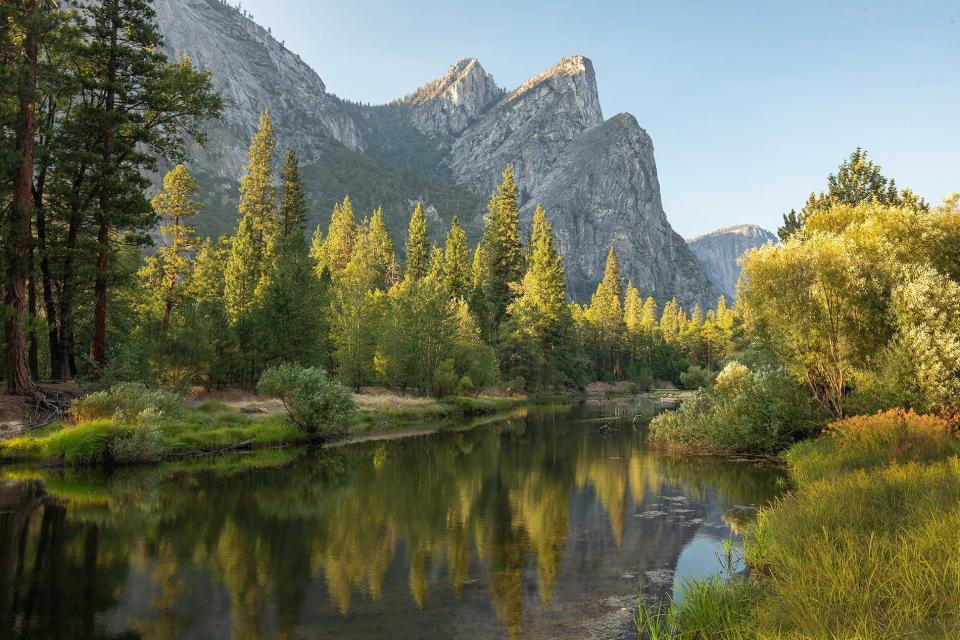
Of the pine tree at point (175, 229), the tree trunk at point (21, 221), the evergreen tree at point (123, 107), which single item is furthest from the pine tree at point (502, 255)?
the tree trunk at point (21, 221)

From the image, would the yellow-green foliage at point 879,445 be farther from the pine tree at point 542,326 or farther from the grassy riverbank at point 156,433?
the pine tree at point 542,326

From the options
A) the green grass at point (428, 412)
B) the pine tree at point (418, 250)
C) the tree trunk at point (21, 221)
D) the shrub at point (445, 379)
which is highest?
the pine tree at point (418, 250)

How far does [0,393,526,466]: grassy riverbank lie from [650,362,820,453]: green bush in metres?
21.2

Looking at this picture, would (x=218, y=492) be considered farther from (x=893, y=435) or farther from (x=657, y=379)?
(x=657, y=379)

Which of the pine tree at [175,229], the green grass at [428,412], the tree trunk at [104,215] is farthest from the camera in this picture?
the pine tree at [175,229]

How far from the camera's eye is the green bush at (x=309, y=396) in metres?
33.6

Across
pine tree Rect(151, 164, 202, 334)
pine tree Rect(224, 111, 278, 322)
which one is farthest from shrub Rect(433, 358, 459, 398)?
pine tree Rect(151, 164, 202, 334)

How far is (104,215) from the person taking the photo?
2998 cm

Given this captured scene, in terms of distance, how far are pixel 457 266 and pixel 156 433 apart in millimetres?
74165

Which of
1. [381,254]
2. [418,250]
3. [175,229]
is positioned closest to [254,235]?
[175,229]

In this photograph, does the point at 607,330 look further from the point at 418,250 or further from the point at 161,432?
the point at 161,432

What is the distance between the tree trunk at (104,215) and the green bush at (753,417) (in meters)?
32.1

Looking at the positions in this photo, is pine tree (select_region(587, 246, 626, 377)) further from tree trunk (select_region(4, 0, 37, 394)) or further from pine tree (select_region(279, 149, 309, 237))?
tree trunk (select_region(4, 0, 37, 394))

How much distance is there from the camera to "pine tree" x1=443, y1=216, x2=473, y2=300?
96125 millimetres
